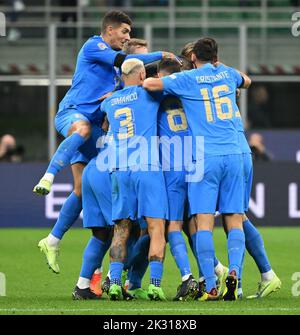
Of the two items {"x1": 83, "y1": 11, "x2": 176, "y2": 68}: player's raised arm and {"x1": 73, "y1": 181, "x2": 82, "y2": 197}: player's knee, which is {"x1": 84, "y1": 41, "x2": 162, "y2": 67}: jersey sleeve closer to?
{"x1": 83, "y1": 11, "x2": 176, "y2": 68}: player's raised arm

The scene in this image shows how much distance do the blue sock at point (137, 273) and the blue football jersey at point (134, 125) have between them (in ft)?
3.07

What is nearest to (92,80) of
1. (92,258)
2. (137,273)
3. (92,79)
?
(92,79)

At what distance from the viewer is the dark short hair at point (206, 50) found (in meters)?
10.0

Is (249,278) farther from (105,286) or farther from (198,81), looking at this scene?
(198,81)

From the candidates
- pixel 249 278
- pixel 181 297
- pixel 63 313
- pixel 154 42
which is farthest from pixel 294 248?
pixel 63 313

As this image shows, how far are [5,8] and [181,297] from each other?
12.9 m

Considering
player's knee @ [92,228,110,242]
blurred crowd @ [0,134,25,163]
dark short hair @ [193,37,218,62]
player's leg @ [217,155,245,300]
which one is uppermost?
dark short hair @ [193,37,218,62]

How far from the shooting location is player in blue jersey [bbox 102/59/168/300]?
32.7ft

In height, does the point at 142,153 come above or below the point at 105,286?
above

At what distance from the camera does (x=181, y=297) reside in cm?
994

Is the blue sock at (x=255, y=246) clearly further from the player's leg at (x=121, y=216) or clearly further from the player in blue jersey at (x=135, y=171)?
the player's leg at (x=121, y=216)

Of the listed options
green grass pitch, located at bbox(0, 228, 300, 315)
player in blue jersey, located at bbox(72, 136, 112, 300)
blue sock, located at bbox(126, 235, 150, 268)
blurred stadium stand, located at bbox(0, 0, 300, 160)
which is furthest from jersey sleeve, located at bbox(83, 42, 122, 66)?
blurred stadium stand, located at bbox(0, 0, 300, 160)

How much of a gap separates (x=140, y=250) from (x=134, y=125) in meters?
1.12
